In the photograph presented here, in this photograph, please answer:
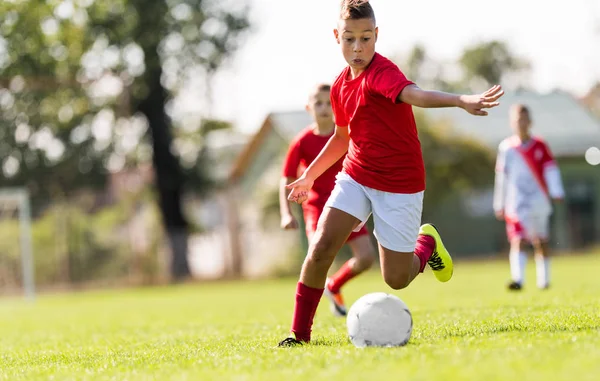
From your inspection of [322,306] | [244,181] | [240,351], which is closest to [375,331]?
[240,351]

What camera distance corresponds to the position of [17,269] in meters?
26.1

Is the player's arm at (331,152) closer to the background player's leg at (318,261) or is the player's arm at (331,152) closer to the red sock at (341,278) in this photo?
the background player's leg at (318,261)

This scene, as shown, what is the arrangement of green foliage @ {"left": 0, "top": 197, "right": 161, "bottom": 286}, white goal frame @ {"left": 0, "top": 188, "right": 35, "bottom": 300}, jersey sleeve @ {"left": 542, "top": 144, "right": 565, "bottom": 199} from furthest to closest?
green foliage @ {"left": 0, "top": 197, "right": 161, "bottom": 286} → white goal frame @ {"left": 0, "top": 188, "right": 35, "bottom": 300} → jersey sleeve @ {"left": 542, "top": 144, "right": 565, "bottom": 199}

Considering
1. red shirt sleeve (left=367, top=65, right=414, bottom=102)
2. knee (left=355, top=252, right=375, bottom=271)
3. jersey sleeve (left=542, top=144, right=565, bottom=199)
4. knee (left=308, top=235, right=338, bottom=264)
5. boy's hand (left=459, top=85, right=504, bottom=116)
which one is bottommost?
knee (left=355, top=252, right=375, bottom=271)

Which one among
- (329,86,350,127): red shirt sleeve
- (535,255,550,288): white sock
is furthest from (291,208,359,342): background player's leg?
(535,255,550,288): white sock

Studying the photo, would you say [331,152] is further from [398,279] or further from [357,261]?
[357,261]

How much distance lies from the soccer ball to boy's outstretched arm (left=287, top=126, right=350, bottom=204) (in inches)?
38.0

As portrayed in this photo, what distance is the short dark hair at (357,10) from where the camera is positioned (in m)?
5.65

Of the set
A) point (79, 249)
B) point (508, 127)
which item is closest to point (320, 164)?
point (79, 249)

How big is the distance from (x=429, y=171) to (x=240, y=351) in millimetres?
24783

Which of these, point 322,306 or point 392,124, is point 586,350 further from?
point 322,306

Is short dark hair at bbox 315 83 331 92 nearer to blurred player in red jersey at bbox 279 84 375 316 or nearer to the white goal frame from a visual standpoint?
blurred player in red jersey at bbox 279 84 375 316

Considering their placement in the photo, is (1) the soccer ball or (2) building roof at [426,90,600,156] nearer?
(1) the soccer ball

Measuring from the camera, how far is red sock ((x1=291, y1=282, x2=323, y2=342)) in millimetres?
6000
